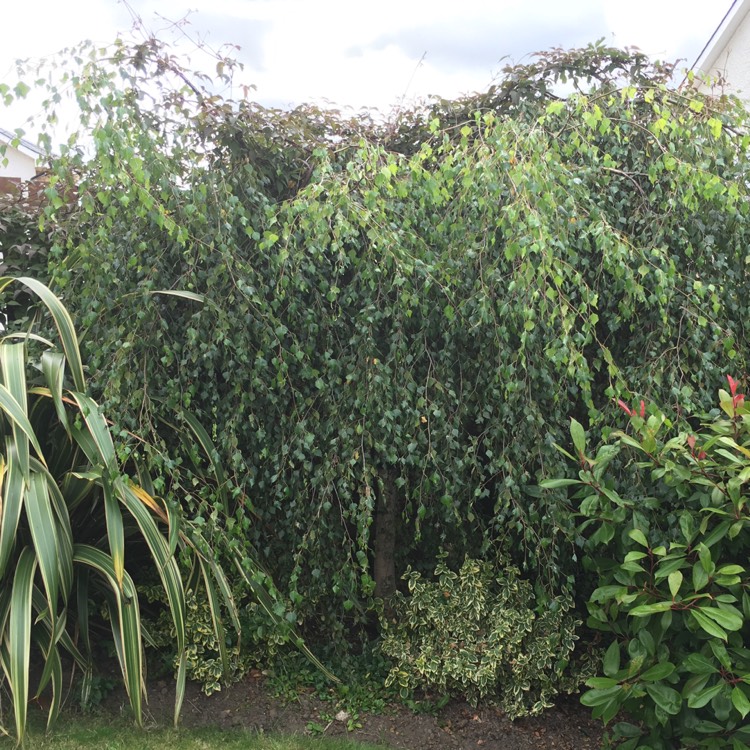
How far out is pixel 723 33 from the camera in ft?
23.4

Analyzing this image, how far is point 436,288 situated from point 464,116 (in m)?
1.17

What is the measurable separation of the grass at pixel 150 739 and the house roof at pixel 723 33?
20.3 feet

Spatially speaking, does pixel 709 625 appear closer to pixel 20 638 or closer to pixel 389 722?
pixel 389 722

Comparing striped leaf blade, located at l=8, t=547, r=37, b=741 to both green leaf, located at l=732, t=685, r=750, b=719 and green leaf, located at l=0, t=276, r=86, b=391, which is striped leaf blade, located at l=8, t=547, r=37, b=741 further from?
green leaf, located at l=732, t=685, r=750, b=719

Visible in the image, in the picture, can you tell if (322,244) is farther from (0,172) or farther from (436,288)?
(0,172)

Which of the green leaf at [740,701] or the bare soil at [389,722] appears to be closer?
the green leaf at [740,701]

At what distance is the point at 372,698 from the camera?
3.17 metres

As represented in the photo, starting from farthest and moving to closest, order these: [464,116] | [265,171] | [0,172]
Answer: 1. [0,172]
2. [464,116]
3. [265,171]

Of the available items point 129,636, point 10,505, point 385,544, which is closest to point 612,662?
point 385,544

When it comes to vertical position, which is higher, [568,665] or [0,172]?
[0,172]

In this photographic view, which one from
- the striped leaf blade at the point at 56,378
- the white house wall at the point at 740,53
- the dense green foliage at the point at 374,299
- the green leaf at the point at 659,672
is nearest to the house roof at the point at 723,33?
the white house wall at the point at 740,53

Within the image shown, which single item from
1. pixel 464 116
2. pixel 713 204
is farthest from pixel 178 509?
pixel 713 204

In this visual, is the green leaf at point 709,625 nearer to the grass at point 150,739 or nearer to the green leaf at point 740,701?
the green leaf at point 740,701

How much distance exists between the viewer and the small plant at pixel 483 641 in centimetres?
306
